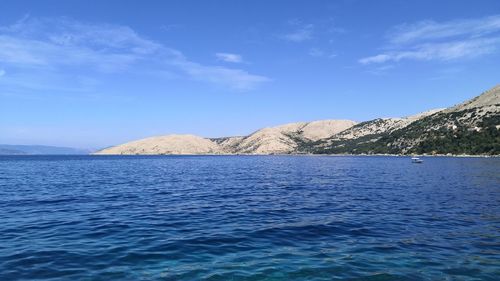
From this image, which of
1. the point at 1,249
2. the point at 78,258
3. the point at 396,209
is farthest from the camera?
the point at 396,209

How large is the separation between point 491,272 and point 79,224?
2778 centimetres

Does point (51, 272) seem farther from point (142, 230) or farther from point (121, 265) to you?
point (142, 230)

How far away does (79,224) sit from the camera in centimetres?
3117

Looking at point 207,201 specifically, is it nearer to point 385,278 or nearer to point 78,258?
point 78,258

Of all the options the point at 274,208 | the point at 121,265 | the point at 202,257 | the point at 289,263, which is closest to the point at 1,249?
the point at 121,265

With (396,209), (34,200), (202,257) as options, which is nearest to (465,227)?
(396,209)

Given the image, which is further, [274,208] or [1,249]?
[274,208]

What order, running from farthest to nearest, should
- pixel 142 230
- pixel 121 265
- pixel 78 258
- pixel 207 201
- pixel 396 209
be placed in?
pixel 207 201
pixel 396 209
pixel 142 230
pixel 78 258
pixel 121 265

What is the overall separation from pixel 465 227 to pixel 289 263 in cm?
1666

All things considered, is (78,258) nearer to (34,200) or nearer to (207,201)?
(207,201)

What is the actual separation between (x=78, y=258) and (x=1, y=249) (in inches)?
Answer: 214

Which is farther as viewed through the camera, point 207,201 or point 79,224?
point 207,201

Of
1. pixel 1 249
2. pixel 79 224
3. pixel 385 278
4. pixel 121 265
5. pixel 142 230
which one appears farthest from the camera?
pixel 79 224

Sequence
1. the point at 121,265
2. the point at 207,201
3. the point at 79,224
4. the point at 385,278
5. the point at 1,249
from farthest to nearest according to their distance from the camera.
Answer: the point at 207,201 < the point at 79,224 < the point at 1,249 < the point at 121,265 < the point at 385,278
